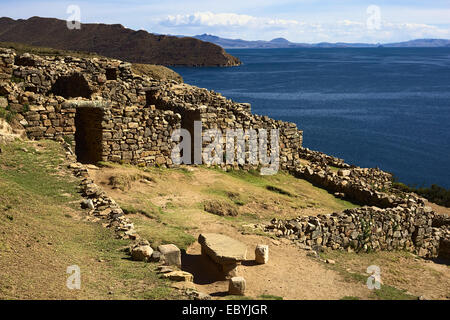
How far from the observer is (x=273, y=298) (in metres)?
8.91

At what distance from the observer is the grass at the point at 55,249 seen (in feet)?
24.5

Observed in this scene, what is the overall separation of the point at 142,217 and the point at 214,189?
4.77 meters

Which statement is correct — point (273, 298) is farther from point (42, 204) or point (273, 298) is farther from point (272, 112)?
point (272, 112)

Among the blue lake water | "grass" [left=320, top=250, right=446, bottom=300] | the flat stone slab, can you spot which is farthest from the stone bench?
the blue lake water

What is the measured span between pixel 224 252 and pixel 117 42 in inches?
6083

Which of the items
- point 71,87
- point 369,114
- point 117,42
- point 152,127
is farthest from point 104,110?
point 117,42

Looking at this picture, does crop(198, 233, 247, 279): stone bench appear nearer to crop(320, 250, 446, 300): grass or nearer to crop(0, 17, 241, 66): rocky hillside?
crop(320, 250, 446, 300): grass

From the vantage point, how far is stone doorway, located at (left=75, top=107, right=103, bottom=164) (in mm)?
17484

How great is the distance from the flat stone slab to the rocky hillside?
130 m

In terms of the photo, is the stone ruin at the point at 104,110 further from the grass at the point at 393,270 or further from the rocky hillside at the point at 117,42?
the rocky hillside at the point at 117,42
